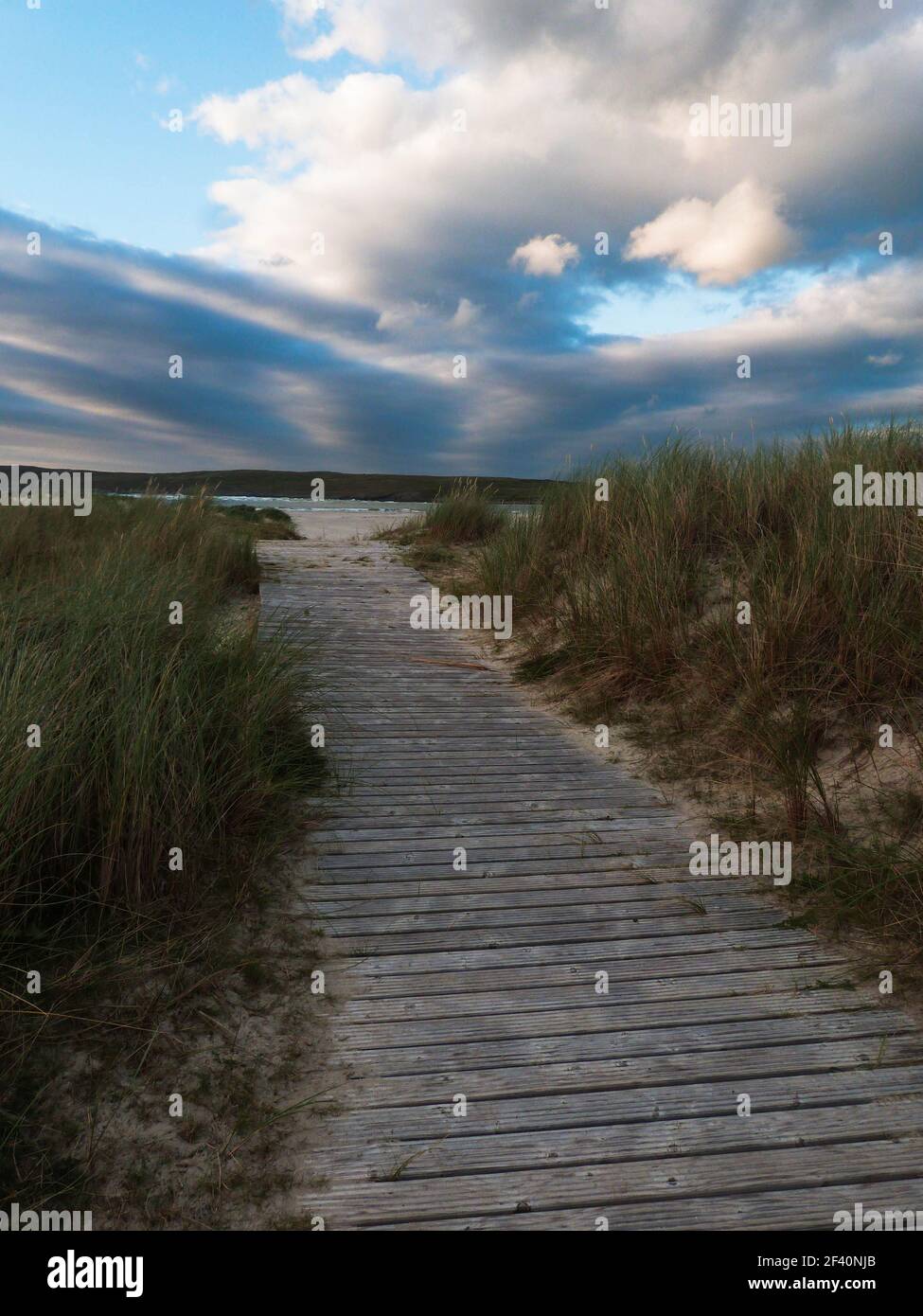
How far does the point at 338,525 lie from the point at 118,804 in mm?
14691

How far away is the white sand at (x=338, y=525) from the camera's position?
14.5m

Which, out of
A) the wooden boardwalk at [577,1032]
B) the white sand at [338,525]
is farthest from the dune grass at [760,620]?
the white sand at [338,525]

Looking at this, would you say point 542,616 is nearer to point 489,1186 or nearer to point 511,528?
point 511,528

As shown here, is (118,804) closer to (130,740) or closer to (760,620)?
(130,740)

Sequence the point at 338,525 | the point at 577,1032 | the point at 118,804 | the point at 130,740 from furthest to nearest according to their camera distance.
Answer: the point at 338,525, the point at 130,740, the point at 118,804, the point at 577,1032

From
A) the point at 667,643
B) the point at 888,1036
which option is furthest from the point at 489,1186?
the point at 667,643

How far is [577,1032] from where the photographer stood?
298 cm

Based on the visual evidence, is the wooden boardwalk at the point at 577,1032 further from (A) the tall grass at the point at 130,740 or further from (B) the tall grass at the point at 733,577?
(B) the tall grass at the point at 733,577

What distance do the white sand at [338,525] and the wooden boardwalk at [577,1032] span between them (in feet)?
31.8

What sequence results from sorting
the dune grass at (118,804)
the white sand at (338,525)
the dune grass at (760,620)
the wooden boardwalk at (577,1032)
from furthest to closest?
the white sand at (338,525) < the dune grass at (760,620) < the dune grass at (118,804) < the wooden boardwalk at (577,1032)

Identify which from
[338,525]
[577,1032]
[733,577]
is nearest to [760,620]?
[733,577]

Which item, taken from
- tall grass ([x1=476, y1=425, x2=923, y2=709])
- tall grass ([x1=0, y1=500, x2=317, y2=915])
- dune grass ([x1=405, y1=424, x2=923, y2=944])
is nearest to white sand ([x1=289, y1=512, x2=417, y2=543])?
tall grass ([x1=476, y1=425, x2=923, y2=709])

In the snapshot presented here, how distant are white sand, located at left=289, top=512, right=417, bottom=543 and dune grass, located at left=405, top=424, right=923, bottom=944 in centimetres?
646

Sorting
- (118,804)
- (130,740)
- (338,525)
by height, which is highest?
(338,525)
